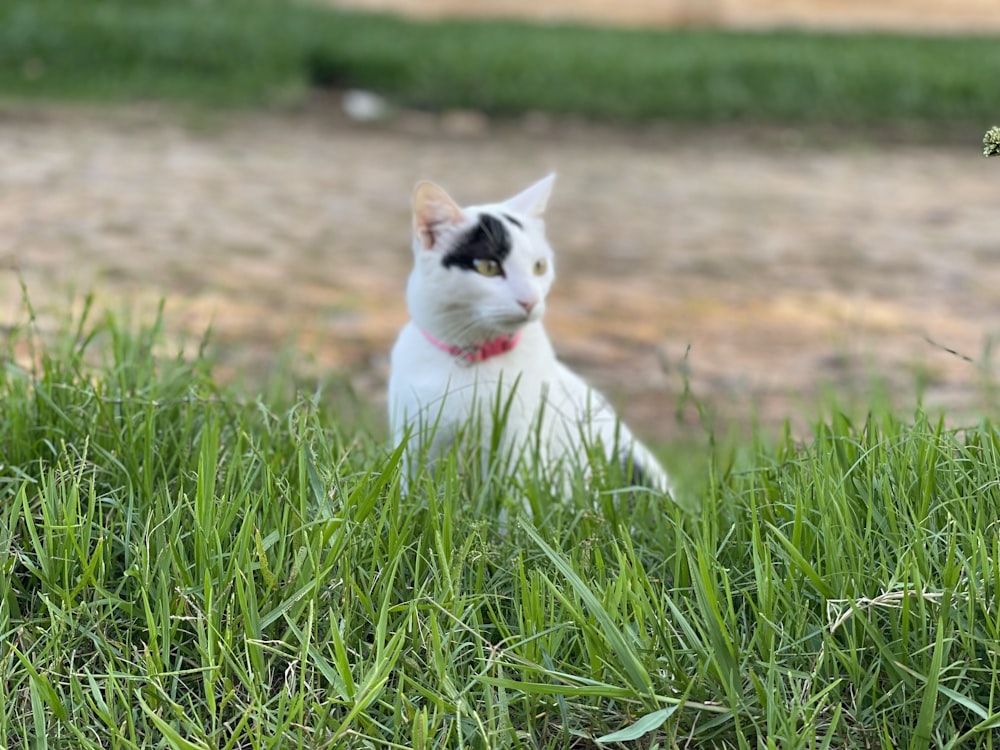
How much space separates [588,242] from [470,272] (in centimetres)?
338

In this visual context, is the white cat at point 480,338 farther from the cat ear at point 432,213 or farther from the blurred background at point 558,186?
the blurred background at point 558,186

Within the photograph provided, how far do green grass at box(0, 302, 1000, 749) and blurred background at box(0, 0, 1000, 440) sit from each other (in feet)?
1.34

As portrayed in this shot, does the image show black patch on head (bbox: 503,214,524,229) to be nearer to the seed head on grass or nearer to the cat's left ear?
the cat's left ear

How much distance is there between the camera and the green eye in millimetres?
2223

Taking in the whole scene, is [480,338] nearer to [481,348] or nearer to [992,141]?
[481,348]

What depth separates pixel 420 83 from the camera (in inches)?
344

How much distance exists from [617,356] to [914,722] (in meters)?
2.58

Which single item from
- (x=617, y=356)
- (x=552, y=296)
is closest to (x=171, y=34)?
(x=552, y=296)

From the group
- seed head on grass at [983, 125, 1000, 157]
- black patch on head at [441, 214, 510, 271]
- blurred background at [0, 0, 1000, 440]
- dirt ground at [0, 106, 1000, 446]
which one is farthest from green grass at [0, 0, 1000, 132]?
seed head on grass at [983, 125, 1000, 157]

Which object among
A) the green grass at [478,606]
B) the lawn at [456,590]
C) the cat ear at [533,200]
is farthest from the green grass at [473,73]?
the green grass at [478,606]

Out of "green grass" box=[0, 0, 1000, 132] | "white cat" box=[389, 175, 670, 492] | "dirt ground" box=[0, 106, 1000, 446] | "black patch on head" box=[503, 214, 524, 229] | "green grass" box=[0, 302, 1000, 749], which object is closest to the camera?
"green grass" box=[0, 302, 1000, 749]

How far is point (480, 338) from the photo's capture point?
2.28 m

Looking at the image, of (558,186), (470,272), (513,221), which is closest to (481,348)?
(470,272)

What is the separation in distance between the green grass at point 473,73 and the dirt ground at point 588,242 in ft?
1.15
